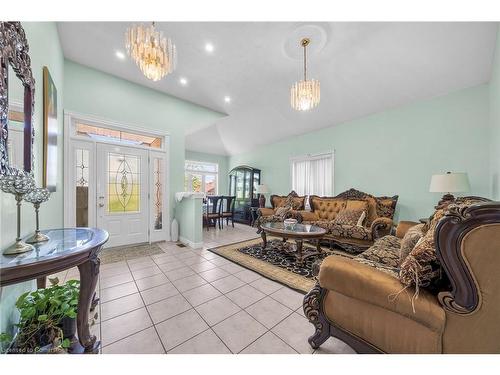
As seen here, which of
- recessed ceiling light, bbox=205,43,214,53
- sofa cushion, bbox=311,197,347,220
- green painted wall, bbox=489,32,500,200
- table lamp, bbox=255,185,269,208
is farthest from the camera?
table lamp, bbox=255,185,269,208

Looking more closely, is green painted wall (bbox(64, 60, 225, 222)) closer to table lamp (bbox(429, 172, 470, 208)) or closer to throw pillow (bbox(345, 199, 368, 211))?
throw pillow (bbox(345, 199, 368, 211))

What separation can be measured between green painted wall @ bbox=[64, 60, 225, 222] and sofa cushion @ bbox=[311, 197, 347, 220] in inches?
122

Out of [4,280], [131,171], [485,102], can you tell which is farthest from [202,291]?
[485,102]

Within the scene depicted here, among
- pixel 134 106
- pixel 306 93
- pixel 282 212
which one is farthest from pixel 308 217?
pixel 134 106

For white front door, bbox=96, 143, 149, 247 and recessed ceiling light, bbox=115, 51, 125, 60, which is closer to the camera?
recessed ceiling light, bbox=115, 51, 125, 60

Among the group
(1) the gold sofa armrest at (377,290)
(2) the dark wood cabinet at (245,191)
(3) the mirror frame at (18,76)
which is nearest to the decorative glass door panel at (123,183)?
(3) the mirror frame at (18,76)

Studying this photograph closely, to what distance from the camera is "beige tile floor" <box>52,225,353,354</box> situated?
1296 millimetres

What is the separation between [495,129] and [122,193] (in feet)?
18.2

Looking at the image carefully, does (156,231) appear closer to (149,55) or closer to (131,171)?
(131,171)

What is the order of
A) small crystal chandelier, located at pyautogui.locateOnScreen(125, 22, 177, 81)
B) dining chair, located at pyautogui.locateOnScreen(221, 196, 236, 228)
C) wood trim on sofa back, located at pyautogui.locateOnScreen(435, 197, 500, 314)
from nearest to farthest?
wood trim on sofa back, located at pyautogui.locateOnScreen(435, 197, 500, 314) → small crystal chandelier, located at pyautogui.locateOnScreen(125, 22, 177, 81) → dining chair, located at pyautogui.locateOnScreen(221, 196, 236, 228)

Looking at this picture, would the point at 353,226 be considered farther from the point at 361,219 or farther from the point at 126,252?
the point at 126,252

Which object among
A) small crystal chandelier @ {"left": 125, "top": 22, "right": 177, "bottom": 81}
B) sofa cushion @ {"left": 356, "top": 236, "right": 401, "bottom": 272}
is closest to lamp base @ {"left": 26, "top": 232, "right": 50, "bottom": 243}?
small crystal chandelier @ {"left": 125, "top": 22, "right": 177, "bottom": 81}

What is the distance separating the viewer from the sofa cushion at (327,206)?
3.90 metres
